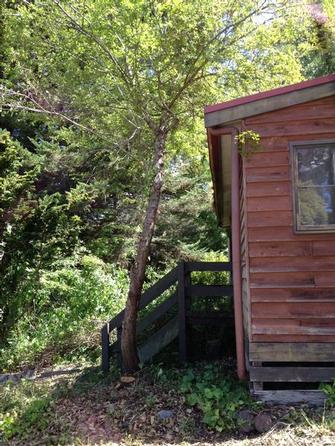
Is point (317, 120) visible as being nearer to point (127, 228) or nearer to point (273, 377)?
point (273, 377)

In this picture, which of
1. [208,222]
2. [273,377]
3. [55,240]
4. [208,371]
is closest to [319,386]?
[273,377]

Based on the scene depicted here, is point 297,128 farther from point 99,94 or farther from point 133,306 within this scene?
point 99,94

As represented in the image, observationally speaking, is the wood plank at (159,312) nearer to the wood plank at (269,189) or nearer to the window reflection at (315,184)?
the wood plank at (269,189)

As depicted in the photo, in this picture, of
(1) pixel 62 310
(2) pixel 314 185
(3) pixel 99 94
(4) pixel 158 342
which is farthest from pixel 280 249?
(1) pixel 62 310

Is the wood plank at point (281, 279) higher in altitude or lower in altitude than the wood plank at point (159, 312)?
higher

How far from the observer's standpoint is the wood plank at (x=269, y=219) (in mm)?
5434

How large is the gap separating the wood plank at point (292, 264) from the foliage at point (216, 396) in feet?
4.57

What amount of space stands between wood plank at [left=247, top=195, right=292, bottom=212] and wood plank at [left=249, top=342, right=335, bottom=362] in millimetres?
1479

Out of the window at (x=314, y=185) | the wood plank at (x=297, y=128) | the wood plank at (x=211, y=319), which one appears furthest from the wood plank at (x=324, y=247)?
the wood plank at (x=211, y=319)

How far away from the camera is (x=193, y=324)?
23.9 ft

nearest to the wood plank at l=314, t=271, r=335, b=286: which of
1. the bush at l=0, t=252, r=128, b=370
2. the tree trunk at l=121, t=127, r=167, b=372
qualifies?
the tree trunk at l=121, t=127, r=167, b=372

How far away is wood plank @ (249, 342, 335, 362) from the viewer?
5.26 m

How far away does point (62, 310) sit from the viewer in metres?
10.4

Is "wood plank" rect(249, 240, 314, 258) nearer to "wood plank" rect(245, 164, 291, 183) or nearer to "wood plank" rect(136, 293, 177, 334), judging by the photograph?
"wood plank" rect(245, 164, 291, 183)
